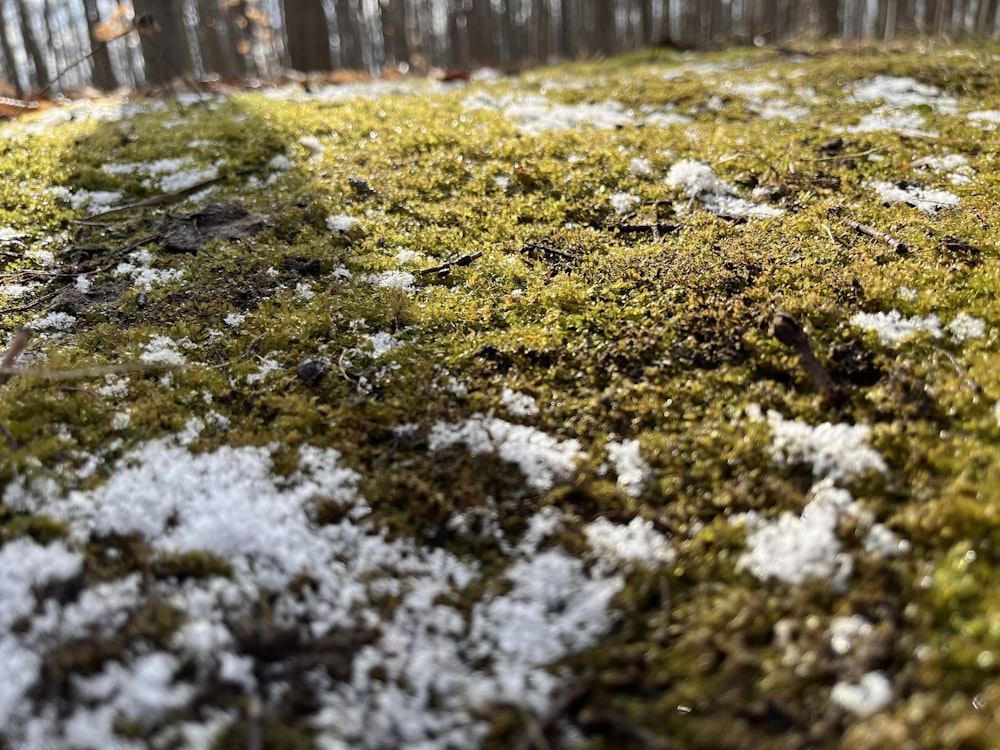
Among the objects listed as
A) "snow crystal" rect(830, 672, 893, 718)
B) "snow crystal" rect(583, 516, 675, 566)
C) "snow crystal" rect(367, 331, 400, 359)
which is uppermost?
"snow crystal" rect(367, 331, 400, 359)

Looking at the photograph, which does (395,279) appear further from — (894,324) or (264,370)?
(894,324)

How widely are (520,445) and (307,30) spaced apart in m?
11.9

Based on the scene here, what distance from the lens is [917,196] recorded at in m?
4.05

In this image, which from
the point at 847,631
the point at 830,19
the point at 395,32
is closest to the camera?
the point at 847,631

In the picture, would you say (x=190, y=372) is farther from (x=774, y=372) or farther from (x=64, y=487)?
(x=774, y=372)

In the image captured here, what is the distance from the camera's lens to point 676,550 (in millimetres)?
2105

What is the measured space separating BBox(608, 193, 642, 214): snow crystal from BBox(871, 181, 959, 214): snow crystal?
159cm

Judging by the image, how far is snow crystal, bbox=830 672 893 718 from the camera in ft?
5.15

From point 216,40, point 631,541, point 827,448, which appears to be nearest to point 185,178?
point 631,541

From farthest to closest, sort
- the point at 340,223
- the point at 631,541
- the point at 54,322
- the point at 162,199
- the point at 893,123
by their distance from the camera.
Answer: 1. the point at 893,123
2. the point at 162,199
3. the point at 340,223
4. the point at 54,322
5. the point at 631,541

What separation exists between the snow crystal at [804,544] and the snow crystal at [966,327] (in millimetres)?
1162

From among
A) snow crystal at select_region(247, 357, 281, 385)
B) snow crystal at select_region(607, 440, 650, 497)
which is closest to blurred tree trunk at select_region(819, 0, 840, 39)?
snow crystal at select_region(607, 440, 650, 497)

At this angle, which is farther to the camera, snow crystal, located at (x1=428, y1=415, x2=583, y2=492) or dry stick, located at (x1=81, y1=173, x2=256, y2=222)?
dry stick, located at (x1=81, y1=173, x2=256, y2=222)

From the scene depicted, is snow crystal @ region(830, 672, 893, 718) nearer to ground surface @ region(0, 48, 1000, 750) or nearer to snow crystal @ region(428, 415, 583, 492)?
ground surface @ region(0, 48, 1000, 750)
